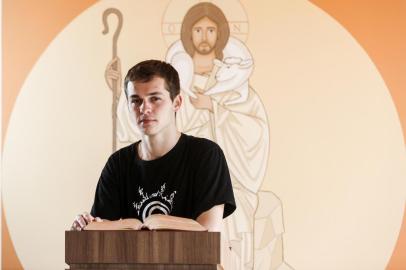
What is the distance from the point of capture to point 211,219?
2502 millimetres

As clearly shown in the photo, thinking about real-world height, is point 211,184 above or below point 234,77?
below

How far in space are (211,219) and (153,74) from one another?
52cm

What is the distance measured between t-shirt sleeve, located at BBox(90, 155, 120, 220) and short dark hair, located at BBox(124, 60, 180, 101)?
0.28 meters

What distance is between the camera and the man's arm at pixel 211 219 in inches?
97.7

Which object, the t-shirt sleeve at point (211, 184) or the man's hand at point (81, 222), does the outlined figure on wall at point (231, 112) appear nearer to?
the t-shirt sleeve at point (211, 184)

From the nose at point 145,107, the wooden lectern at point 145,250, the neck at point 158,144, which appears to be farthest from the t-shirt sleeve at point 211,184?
the wooden lectern at point 145,250

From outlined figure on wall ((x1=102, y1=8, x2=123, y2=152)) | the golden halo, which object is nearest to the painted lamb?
the golden halo

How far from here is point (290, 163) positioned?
4.24 metres

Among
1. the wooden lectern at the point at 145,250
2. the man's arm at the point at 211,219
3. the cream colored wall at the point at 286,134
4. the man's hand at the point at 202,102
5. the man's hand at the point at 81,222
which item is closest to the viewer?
the wooden lectern at the point at 145,250

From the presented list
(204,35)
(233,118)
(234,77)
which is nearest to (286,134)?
(233,118)

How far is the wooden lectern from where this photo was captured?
202cm

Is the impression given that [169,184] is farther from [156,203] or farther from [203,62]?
[203,62]

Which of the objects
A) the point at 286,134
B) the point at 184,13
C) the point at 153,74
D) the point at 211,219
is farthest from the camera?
the point at 184,13

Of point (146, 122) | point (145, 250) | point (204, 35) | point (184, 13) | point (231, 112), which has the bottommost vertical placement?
point (145, 250)
